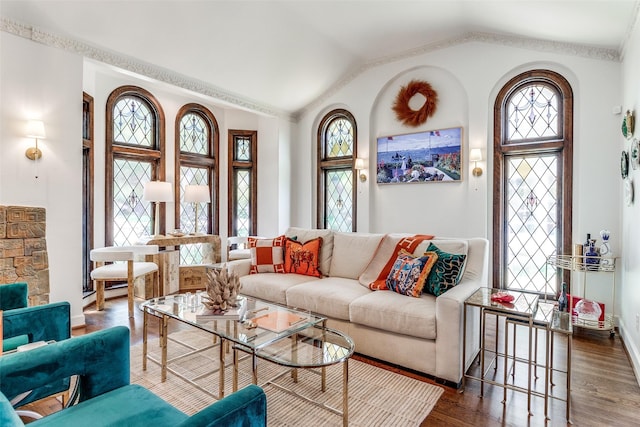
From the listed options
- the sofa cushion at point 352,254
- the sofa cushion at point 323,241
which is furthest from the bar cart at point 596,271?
the sofa cushion at point 323,241

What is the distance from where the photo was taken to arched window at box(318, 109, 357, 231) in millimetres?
5398

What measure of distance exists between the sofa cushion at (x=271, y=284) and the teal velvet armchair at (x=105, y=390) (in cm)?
163

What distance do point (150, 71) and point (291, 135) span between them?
247cm

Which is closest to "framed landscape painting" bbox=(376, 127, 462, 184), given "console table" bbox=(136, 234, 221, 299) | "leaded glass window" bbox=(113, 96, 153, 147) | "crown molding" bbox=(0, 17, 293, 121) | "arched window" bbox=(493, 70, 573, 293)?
"arched window" bbox=(493, 70, 573, 293)

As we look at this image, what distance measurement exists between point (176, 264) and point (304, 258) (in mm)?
2103

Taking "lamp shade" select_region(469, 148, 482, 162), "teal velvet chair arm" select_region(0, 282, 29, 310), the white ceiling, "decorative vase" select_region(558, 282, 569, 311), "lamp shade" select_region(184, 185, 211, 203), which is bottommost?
"decorative vase" select_region(558, 282, 569, 311)

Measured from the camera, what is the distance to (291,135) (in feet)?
19.2

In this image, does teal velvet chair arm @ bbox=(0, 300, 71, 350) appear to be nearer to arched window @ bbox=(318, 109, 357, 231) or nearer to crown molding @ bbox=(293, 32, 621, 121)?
arched window @ bbox=(318, 109, 357, 231)

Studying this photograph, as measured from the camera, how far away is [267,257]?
357cm

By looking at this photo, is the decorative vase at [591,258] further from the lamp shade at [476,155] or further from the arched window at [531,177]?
the lamp shade at [476,155]

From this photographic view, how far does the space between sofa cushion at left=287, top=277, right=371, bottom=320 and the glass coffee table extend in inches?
18.0

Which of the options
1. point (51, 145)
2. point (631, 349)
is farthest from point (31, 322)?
point (631, 349)

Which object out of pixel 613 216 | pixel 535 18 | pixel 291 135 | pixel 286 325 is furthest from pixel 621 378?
pixel 291 135

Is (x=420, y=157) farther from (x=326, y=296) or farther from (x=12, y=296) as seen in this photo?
(x=12, y=296)
